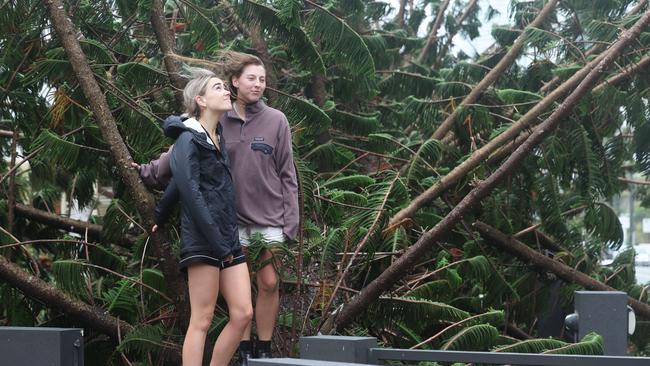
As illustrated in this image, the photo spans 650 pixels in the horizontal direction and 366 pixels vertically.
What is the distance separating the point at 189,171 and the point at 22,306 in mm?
2696

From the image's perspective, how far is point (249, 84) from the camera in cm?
499

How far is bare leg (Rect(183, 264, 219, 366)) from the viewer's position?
4.54 metres

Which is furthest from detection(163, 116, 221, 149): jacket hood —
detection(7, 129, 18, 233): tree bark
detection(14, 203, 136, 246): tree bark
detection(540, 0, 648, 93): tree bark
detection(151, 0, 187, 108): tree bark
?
detection(540, 0, 648, 93): tree bark

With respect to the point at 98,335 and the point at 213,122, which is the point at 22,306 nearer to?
the point at 98,335

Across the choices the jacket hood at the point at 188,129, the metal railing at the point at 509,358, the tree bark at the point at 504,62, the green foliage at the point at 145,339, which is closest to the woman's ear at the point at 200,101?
the jacket hood at the point at 188,129

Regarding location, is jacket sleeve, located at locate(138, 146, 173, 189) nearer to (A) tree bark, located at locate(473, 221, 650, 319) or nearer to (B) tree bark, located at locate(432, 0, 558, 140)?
(A) tree bark, located at locate(473, 221, 650, 319)

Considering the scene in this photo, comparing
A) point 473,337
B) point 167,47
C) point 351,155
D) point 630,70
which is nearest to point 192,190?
point 167,47

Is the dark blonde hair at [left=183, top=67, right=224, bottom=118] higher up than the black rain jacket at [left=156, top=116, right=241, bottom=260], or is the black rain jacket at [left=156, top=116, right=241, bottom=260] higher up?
the dark blonde hair at [left=183, top=67, right=224, bottom=118]

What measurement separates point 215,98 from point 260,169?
49 centimetres

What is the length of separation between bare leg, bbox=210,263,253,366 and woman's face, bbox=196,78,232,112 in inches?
31.9

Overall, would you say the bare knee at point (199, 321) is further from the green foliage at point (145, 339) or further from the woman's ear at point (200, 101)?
the woman's ear at point (200, 101)

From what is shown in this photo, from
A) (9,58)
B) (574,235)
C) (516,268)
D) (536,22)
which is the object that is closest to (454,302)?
(516,268)

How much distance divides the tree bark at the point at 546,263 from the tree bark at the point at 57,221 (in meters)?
3.22

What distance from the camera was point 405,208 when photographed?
681cm
